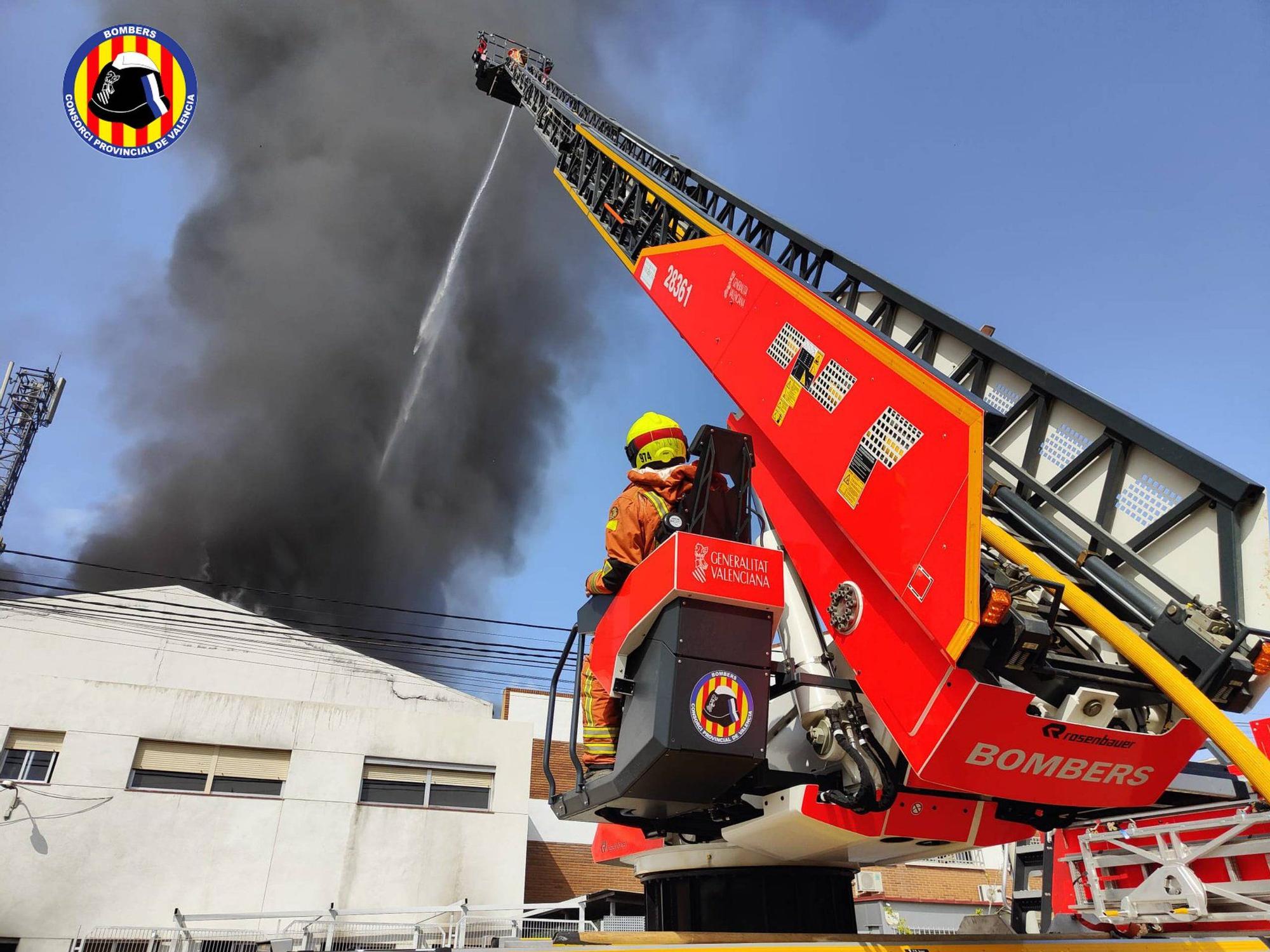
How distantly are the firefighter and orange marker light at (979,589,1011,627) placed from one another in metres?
1.68

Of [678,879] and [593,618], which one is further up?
[593,618]

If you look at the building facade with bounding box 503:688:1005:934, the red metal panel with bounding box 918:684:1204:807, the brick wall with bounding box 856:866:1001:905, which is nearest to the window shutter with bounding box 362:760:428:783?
the building facade with bounding box 503:688:1005:934

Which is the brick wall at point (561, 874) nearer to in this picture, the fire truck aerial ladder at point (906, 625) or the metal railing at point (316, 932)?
the metal railing at point (316, 932)

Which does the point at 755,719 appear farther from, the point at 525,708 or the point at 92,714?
the point at 525,708

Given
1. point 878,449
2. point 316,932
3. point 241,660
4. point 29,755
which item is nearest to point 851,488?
point 878,449

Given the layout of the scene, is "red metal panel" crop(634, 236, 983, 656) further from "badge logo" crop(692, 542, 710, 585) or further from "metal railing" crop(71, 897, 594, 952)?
"metal railing" crop(71, 897, 594, 952)

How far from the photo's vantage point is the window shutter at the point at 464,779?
18672mm

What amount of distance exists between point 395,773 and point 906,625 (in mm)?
17152

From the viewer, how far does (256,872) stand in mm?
16156

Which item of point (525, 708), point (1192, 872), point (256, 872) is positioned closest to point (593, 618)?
point (1192, 872)

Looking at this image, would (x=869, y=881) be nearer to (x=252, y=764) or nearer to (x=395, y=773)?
(x=395, y=773)

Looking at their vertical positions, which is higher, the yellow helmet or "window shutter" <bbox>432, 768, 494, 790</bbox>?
"window shutter" <bbox>432, 768, 494, 790</bbox>

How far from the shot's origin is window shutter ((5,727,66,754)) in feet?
51.8

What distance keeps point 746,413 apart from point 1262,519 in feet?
8.96
